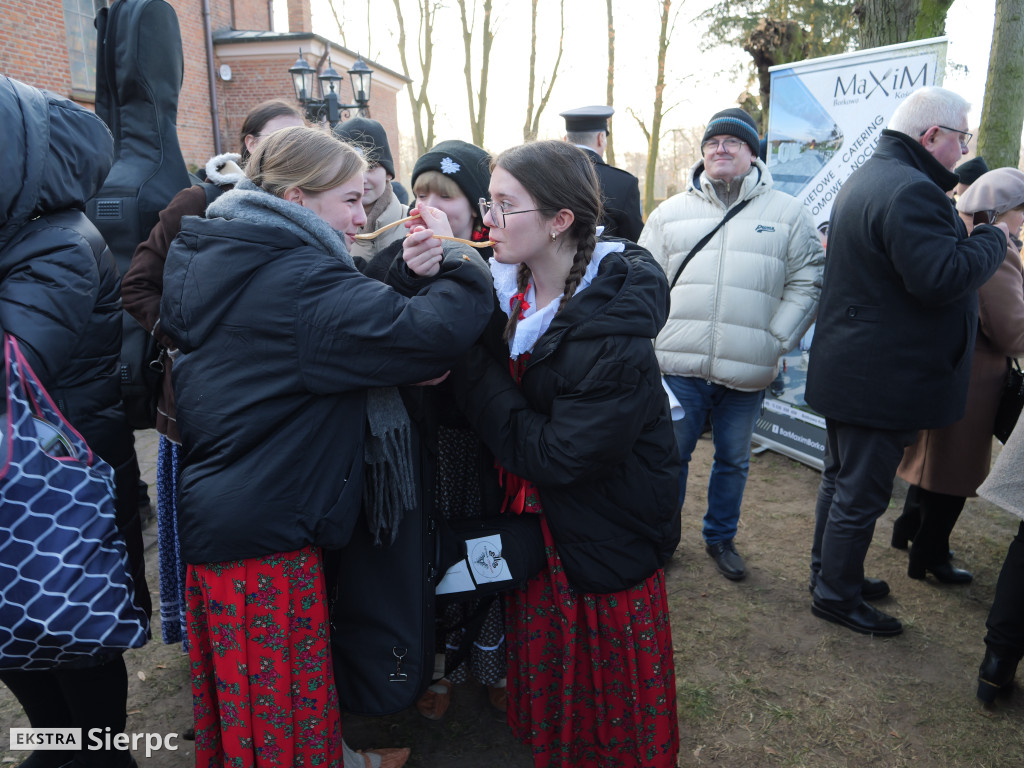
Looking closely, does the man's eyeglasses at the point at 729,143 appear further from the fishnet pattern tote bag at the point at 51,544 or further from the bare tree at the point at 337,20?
the bare tree at the point at 337,20

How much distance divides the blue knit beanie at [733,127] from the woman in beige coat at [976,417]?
0.89m

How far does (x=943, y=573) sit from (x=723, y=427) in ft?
3.91

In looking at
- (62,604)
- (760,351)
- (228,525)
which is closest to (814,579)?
(760,351)

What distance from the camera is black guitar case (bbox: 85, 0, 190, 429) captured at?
2.54 meters

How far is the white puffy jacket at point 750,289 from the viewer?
121 inches

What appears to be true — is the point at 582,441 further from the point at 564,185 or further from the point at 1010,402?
the point at 1010,402

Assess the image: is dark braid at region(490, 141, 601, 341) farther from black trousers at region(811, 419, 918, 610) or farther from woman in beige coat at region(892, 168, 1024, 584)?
woman in beige coat at region(892, 168, 1024, 584)

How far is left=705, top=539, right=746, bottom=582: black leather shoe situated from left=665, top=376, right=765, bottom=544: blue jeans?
0.11m

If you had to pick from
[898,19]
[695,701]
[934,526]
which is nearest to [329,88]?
[898,19]

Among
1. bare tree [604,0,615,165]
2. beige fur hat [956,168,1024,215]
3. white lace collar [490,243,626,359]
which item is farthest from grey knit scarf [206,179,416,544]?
bare tree [604,0,615,165]

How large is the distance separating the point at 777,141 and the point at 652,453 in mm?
3334

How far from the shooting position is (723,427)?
10.8 feet

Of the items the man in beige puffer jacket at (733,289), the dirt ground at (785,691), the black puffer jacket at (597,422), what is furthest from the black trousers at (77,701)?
the man in beige puffer jacket at (733,289)

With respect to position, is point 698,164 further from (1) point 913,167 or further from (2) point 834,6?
(2) point 834,6
